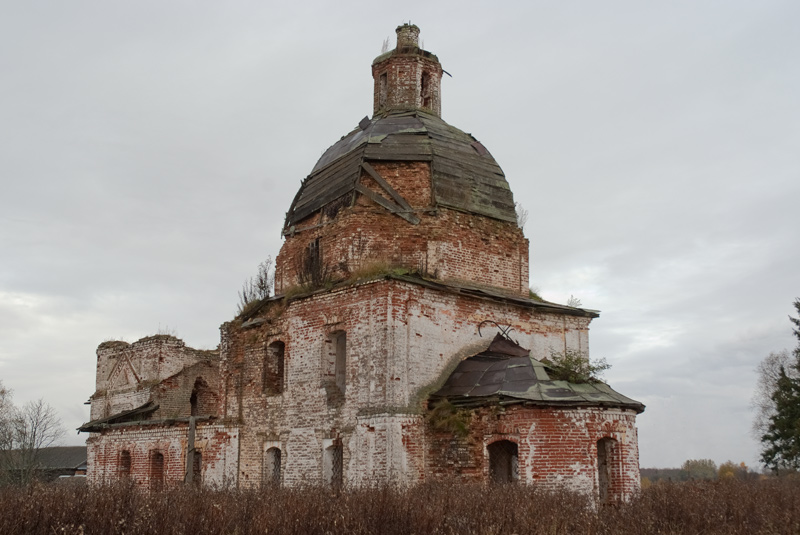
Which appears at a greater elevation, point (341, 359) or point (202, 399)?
point (341, 359)

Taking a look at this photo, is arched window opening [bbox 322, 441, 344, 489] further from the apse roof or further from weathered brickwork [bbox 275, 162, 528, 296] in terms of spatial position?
weathered brickwork [bbox 275, 162, 528, 296]

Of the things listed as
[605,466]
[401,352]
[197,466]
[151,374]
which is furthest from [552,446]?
[151,374]

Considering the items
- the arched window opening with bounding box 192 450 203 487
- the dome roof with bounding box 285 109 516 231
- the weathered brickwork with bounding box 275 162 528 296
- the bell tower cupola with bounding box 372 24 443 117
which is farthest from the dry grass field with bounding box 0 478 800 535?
the bell tower cupola with bounding box 372 24 443 117

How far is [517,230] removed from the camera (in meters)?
17.2

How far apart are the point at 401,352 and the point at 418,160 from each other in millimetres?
5050

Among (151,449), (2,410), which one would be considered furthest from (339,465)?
(2,410)

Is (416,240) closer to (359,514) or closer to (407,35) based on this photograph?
(407,35)

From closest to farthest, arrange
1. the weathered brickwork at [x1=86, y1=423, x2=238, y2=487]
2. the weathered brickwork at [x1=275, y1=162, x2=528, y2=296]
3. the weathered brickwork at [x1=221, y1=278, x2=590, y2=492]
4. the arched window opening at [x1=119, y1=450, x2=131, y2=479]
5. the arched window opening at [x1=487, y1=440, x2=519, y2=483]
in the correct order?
the weathered brickwork at [x1=221, y1=278, x2=590, y2=492] < the arched window opening at [x1=487, y1=440, x2=519, y2=483] < the weathered brickwork at [x1=275, y1=162, x2=528, y2=296] < the weathered brickwork at [x1=86, y1=423, x2=238, y2=487] < the arched window opening at [x1=119, y1=450, x2=131, y2=479]

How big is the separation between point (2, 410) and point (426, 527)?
1650 inches

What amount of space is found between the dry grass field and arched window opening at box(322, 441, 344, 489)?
5.00 metres

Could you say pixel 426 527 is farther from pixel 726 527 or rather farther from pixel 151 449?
pixel 151 449

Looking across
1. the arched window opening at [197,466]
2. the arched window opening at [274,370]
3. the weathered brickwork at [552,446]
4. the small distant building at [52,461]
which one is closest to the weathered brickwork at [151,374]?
the small distant building at [52,461]

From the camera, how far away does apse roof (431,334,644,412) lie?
12477 millimetres

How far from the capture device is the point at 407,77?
19.2 m
